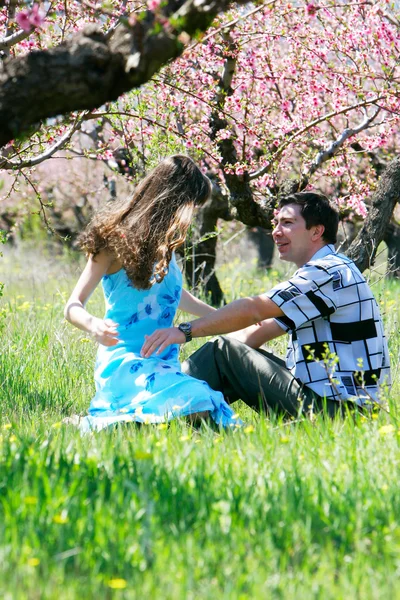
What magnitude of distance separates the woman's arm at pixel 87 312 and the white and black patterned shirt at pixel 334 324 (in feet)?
2.66

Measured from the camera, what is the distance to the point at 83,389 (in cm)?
457

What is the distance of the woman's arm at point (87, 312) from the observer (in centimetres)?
339

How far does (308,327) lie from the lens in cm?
375

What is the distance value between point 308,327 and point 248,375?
1.33 ft

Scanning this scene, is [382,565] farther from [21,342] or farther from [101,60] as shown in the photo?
[21,342]

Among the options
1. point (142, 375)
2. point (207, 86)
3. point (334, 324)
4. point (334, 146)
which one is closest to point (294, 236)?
point (334, 324)

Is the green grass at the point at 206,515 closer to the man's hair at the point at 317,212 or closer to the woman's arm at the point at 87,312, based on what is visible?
the woman's arm at the point at 87,312

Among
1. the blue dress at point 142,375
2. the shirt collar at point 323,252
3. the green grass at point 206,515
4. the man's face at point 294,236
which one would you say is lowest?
the green grass at point 206,515

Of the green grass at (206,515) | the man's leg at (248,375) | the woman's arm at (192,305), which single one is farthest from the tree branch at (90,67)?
the woman's arm at (192,305)

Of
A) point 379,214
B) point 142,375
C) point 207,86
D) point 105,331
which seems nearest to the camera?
point 105,331

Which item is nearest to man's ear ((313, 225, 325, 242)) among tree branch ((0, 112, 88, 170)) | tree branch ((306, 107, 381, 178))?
tree branch ((0, 112, 88, 170))

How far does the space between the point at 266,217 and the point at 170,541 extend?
4790 mm

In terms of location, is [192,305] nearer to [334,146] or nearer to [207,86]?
[334,146]

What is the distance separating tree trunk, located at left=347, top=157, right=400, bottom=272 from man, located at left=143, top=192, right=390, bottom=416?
166 cm
